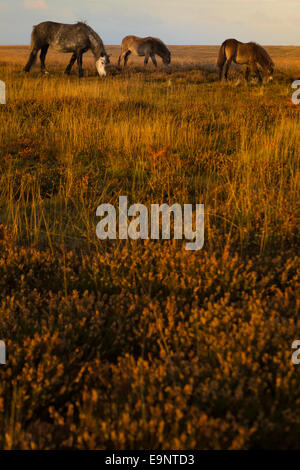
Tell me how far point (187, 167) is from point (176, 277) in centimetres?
374

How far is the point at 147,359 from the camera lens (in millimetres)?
2895

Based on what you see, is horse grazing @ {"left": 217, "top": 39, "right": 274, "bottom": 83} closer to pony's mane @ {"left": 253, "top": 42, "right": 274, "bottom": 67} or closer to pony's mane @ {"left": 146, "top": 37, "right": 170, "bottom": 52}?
pony's mane @ {"left": 253, "top": 42, "right": 274, "bottom": 67}

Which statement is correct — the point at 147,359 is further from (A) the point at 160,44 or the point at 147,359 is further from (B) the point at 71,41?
(A) the point at 160,44

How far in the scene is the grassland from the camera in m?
2.17

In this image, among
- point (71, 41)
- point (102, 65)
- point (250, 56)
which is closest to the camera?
point (250, 56)

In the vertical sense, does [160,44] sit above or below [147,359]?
above

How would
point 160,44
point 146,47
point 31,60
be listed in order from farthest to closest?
point 146,47
point 160,44
point 31,60

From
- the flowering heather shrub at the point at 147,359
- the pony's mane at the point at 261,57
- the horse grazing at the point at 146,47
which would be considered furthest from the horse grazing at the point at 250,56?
the flowering heather shrub at the point at 147,359

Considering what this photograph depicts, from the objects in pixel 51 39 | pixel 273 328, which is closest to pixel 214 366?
pixel 273 328

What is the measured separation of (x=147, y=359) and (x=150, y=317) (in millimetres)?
329

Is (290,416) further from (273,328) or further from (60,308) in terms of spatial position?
(60,308)

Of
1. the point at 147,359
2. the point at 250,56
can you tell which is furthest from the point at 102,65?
the point at 147,359

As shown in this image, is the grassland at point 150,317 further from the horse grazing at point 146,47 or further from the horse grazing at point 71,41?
the horse grazing at point 146,47

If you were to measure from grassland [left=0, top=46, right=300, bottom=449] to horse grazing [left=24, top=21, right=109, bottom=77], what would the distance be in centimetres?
1452
